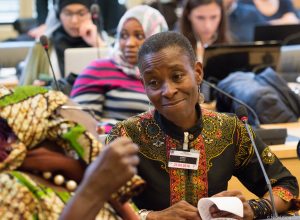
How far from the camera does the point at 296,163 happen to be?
2.66 meters

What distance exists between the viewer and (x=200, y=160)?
1.88m

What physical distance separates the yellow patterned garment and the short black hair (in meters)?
0.63

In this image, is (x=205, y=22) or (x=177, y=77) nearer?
(x=177, y=77)

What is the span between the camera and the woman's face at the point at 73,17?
16.3 ft

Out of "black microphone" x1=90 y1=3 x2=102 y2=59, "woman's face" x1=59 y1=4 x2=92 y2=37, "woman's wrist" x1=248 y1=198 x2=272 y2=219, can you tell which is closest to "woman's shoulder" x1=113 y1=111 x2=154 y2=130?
"woman's wrist" x1=248 y1=198 x2=272 y2=219

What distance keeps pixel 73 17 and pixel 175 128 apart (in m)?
3.27

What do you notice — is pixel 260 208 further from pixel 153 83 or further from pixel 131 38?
pixel 131 38

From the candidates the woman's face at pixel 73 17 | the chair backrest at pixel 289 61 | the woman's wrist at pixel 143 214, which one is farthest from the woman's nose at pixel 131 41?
the woman's wrist at pixel 143 214

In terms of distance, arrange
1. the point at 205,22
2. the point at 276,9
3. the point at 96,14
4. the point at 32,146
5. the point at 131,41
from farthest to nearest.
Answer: the point at 276,9 < the point at 205,22 < the point at 96,14 < the point at 131,41 < the point at 32,146

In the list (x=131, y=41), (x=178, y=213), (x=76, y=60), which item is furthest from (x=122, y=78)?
(x=178, y=213)

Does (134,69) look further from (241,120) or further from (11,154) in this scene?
(11,154)

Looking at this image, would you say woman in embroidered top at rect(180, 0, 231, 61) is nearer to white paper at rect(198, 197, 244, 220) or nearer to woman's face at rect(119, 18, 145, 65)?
woman's face at rect(119, 18, 145, 65)

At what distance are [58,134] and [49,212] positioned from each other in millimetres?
145

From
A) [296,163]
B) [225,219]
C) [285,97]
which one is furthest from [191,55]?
Result: [285,97]
